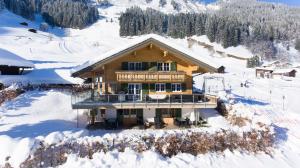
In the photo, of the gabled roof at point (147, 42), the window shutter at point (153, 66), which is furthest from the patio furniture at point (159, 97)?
the gabled roof at point (147, 42)

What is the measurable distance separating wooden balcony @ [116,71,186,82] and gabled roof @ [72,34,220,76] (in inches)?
62.5

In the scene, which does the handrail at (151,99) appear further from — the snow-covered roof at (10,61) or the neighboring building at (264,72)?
the neighboring building at (264,72)

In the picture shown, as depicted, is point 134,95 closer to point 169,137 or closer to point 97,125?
point 97,125

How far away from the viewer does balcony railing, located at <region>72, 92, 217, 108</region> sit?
3062 centimetres

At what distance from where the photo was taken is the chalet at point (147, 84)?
31156 millimetres

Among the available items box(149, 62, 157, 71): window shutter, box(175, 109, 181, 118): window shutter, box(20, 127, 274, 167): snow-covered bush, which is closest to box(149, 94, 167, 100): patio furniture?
box(175, 109, 181, 118): window shutter

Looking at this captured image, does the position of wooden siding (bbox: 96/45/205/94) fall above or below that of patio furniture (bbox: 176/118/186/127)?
above

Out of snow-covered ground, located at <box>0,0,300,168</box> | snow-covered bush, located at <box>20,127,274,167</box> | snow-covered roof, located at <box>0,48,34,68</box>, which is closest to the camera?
snow-covered bush, located at <box>20,127,274,167</box>

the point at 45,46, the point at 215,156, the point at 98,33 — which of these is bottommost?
the point at 215,156

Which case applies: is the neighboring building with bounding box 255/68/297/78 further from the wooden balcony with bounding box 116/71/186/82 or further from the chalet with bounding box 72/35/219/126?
the wooden balcony with bounding box 116/71/186/82

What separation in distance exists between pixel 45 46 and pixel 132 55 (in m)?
89.6

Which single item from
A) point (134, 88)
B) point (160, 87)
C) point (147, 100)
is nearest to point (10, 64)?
point (134, 88)

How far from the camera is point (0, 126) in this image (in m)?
27.7

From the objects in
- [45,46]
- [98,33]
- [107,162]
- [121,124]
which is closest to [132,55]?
[121,124]
